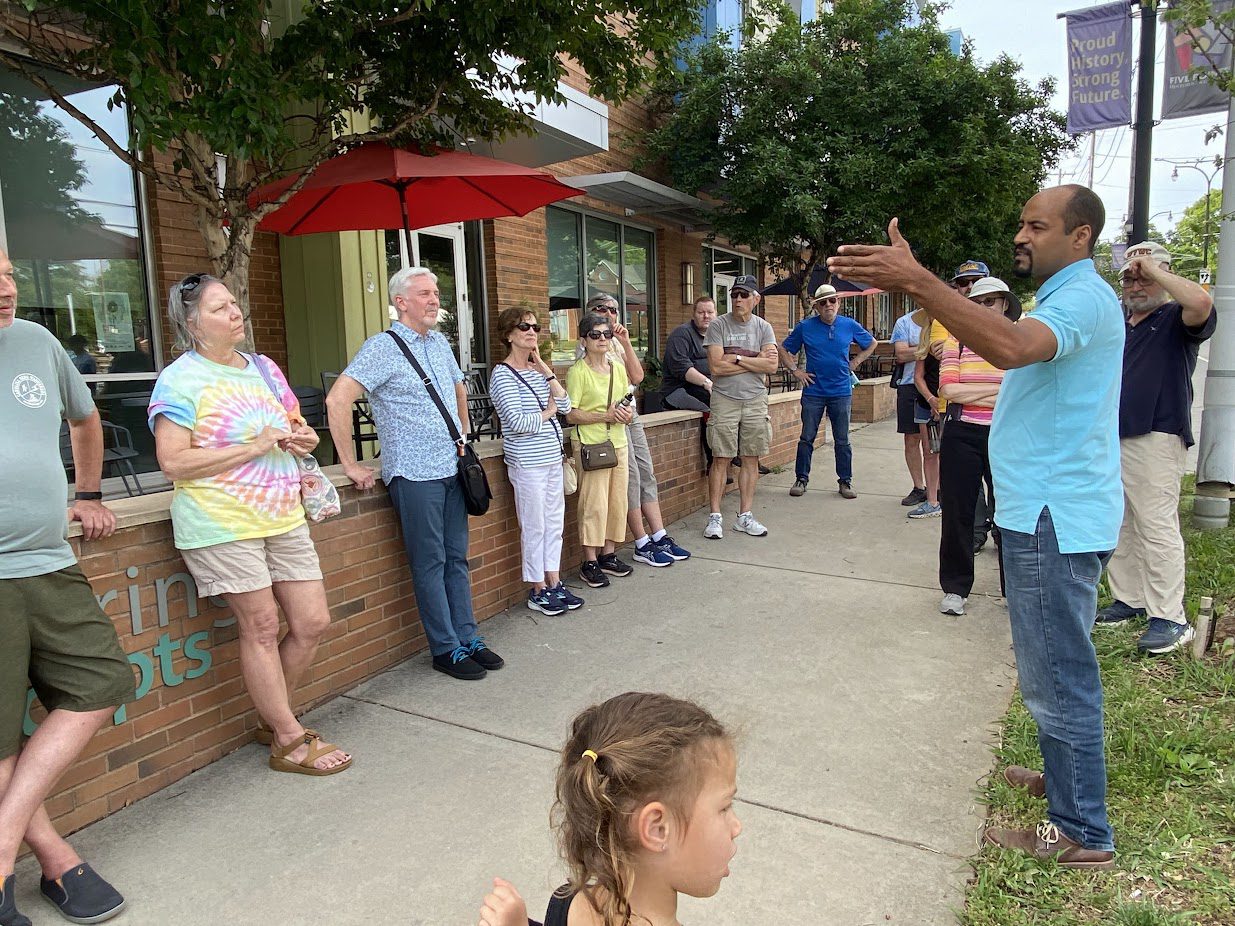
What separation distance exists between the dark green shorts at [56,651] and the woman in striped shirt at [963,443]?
3984mm

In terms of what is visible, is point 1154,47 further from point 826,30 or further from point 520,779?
point 520,779

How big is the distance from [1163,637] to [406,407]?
3713 mm

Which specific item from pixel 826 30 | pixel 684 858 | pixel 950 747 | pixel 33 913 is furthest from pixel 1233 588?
pixel 826 30

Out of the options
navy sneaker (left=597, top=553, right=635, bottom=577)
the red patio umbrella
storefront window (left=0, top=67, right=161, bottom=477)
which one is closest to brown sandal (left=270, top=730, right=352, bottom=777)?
navy sneaker (left=597, top=553, right=635, bottom=577)

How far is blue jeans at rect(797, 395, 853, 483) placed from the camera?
7.73m

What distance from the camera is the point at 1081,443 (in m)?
2.34

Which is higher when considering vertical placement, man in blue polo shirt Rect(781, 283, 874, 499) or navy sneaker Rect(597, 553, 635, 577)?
man in blue polo shirt Rect(781, 283, 874, 499)

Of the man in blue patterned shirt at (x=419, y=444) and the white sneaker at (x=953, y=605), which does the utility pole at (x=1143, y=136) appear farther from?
the man in blue patterned shirt at (x=419, y=444)

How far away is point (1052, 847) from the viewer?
8.22 ft

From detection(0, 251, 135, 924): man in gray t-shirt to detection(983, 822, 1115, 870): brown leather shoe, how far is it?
2.63 metres

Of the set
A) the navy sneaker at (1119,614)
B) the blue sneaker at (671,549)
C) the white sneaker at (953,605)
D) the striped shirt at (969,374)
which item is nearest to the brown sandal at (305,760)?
the blue sneaker at (671,549)

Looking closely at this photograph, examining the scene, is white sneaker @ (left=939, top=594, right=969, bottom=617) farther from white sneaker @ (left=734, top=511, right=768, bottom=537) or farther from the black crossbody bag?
the black crossbody bag

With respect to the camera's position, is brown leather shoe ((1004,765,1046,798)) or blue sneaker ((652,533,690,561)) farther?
blue sneaker ((652,533,690,561))

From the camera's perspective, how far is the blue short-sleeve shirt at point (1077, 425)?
2.30 metres
